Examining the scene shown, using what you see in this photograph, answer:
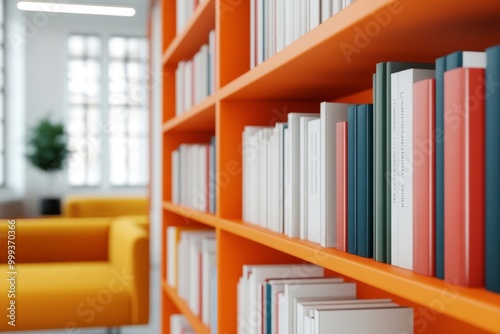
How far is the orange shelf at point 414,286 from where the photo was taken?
66 cm

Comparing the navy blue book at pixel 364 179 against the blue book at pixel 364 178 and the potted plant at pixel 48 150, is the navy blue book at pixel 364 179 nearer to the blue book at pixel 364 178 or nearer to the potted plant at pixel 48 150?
the blue book at pixel 364 178

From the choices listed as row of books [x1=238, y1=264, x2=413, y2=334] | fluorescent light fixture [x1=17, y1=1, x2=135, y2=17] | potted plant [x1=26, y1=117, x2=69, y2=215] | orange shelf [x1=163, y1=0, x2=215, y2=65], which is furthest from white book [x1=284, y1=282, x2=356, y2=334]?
potted plant [x1=26, y1=117, x2=69, y2=215]

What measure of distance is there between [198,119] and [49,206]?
6.35 metres

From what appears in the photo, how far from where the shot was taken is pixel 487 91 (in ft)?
2.29

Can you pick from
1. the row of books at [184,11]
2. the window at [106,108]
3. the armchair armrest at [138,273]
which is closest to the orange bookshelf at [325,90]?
the row of books at [184,11]

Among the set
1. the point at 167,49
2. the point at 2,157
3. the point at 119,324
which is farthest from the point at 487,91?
the point at 2,157

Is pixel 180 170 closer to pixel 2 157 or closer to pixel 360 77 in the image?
pixel 360 77

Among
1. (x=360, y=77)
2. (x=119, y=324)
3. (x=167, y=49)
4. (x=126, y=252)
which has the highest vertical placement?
(x=167, y=49)

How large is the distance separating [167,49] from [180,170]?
61 cm

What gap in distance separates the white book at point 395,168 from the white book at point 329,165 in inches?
8.7

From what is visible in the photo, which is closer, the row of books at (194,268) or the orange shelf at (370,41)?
the orange shelf at (370,41)

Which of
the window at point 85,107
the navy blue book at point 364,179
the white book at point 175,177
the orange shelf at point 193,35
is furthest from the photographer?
the window at point 85,107

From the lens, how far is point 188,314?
2.28 m

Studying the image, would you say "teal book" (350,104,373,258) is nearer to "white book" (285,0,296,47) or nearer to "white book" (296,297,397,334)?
"white book" (296,297,397,334)
